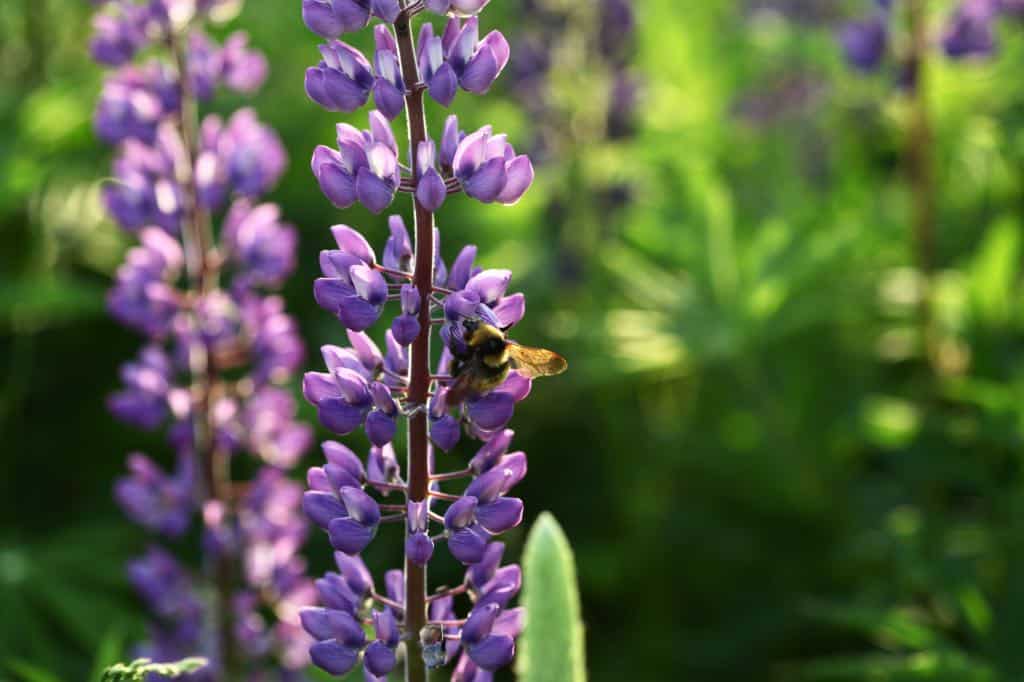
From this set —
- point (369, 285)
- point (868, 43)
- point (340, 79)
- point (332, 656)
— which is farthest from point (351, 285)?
point (868, 43)

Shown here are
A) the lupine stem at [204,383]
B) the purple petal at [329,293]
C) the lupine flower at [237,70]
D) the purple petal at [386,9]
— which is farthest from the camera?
the lupine flower at [237,70]

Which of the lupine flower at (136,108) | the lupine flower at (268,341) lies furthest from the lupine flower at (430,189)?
the lupine flower at (136,108)

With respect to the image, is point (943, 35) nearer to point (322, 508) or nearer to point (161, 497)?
point (161, 497)

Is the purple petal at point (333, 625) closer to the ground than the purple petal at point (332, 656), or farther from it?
farther from it

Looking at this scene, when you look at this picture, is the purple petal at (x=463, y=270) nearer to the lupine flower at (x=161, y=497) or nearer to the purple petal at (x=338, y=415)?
the purple petal at (x=338, y=415)

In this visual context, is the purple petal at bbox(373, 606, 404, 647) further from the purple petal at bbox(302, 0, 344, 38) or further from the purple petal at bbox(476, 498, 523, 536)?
the purple petal at bbox(302, 0, 344, 38)

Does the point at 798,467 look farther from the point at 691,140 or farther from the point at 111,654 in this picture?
the point at 111,654
